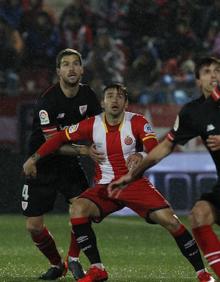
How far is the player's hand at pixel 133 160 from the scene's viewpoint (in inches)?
320

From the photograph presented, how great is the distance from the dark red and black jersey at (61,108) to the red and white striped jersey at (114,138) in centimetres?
54

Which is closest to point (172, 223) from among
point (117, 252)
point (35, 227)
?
point (35, 227)

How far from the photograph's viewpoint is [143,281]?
869 centimetres

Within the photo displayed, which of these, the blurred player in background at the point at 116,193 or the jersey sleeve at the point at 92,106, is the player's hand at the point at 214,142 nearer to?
the blurred player in background at the point at 116,193

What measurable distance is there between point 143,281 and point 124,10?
11.5m

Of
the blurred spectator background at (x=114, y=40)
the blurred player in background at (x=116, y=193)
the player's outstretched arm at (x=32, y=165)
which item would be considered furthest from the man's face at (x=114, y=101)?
the blurred spectator background at (x=114, y=40)

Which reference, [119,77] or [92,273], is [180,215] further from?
[92,273]

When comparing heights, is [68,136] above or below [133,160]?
above

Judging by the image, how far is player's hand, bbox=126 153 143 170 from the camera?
8141 millimetres

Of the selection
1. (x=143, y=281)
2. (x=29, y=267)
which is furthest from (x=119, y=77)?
(x=143, y=281)

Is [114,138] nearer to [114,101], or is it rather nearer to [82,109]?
[114,101]

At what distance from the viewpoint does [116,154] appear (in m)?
8.47

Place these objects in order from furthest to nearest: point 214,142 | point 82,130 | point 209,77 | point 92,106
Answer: point 92,106 < point 82,130 < point 209,77 < point 214,142

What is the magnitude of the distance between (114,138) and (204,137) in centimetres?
106
